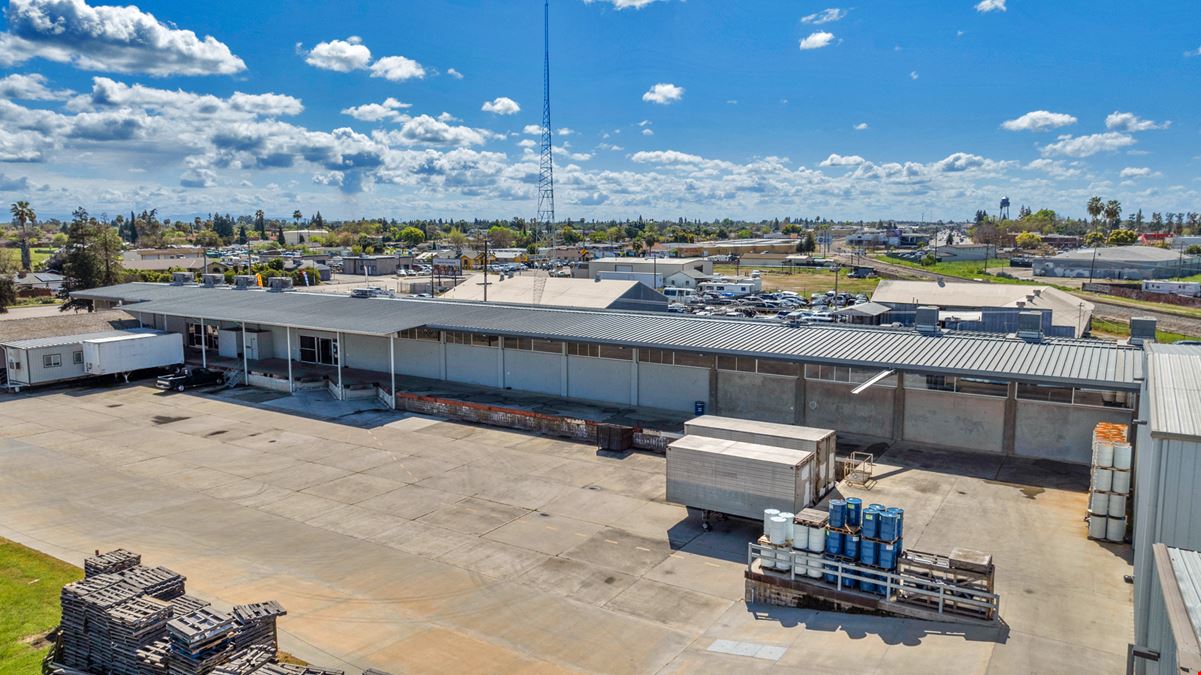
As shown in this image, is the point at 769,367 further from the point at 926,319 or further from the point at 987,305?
the point at 987,305

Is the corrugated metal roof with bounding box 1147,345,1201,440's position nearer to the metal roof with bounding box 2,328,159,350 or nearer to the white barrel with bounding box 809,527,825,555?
the white barrel with bounding box 809,527,825,555

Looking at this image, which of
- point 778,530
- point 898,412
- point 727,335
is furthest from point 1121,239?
point 778,530

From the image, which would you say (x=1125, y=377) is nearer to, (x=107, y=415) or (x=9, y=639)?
(x=9, y=639)

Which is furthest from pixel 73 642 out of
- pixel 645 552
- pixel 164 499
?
pixel 645 552

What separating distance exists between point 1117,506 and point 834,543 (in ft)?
30.4

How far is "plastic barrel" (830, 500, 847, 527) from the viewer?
18.1m

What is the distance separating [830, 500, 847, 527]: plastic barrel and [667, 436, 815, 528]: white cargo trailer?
3.59 m

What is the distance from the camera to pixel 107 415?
Answer: 39.6 meters

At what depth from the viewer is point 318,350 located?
5291cm

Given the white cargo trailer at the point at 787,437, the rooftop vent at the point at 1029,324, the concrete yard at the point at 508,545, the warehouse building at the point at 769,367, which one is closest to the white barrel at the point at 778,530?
the concrete yard at the point at 508,545

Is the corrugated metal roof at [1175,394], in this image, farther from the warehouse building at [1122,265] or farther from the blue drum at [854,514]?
the warehouse building at [1122,265]

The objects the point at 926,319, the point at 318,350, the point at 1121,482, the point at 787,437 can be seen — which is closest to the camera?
the point at 1121,482

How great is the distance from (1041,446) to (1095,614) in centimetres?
1396

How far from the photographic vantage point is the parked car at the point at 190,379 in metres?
45.6
